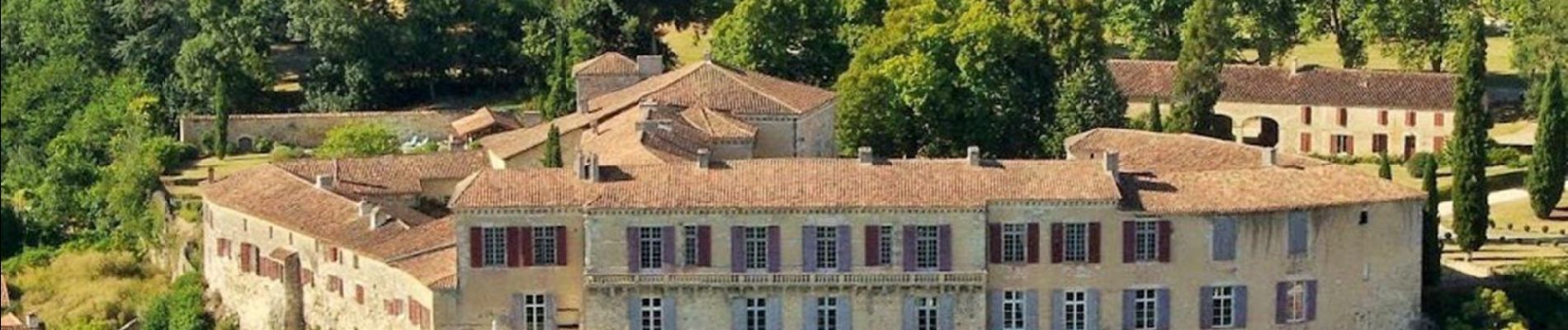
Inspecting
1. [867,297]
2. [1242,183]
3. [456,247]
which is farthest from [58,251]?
[1242,183]

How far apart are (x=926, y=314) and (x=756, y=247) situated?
13.9ft

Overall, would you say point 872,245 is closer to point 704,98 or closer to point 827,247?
point 827,247

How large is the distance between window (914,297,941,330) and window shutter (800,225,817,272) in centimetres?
257

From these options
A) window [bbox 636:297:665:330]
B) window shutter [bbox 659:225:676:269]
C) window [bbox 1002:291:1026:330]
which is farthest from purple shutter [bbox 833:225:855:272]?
window [bbox 636:297:665:330]

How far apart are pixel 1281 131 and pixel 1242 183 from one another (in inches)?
1111

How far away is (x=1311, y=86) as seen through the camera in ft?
292

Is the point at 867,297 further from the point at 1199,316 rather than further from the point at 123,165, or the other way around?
the point at 123,165

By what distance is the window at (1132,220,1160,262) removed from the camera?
199ft

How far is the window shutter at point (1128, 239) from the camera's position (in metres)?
60.5

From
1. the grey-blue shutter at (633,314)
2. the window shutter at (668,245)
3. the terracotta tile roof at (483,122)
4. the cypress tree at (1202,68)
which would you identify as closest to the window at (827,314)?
the window shutter at (668,245)

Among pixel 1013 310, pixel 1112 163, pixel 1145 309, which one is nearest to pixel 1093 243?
pixel 1112 163

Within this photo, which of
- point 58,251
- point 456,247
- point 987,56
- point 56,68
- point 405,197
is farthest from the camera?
point 56,68

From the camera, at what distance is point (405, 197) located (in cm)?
7294

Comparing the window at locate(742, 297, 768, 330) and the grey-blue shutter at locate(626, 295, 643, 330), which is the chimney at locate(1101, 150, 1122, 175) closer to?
the window at locate(742, 297, 768, 330)
